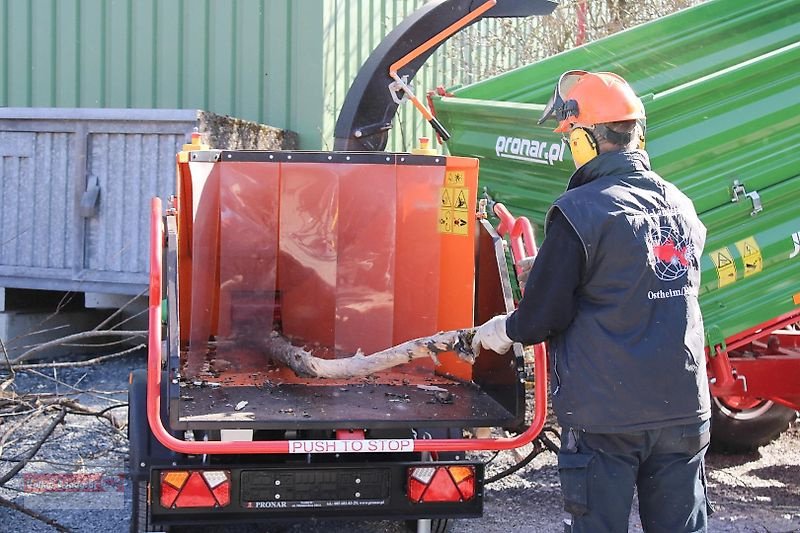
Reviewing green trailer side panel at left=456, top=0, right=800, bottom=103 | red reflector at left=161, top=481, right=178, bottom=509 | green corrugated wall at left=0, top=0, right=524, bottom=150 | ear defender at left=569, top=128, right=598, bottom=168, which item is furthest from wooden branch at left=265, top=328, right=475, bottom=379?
green corrugated wall at left=0, top=0, right=524, bottom=150

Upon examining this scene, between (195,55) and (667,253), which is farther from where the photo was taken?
(195,55)

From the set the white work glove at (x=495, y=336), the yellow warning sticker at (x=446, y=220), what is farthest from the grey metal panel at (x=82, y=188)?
the white work glove at (x=495, y=336)

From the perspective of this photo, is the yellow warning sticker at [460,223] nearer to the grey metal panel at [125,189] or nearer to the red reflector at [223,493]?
the red reflector at [223,493]

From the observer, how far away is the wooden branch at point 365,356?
351cm

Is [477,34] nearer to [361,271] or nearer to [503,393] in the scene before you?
[361,271]

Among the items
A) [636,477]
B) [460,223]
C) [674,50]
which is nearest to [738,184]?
[674,50]

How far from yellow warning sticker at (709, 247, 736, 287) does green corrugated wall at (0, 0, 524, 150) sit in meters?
4.30

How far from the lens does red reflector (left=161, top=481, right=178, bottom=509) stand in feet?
10.9

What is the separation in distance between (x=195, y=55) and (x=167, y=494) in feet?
18.8

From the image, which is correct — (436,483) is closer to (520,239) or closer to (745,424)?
(520,239)

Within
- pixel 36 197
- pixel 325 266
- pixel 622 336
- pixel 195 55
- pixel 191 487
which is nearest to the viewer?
pixel 622 336

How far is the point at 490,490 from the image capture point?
4.95 meters

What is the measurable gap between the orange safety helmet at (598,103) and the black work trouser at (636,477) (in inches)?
35.9

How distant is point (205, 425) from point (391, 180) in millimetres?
1368
